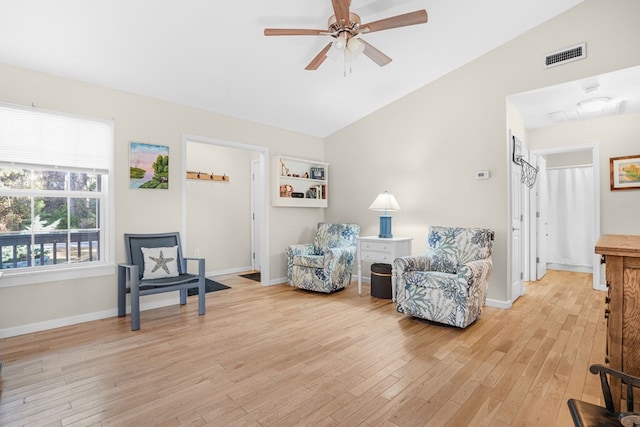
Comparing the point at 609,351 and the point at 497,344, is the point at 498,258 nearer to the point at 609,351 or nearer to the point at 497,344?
the point at 497,344

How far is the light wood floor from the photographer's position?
6.16 ft

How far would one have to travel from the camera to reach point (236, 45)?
3189mm

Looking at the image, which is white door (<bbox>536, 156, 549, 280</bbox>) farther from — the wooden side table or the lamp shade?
the lamp shade

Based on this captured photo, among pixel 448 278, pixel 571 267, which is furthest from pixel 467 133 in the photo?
pixel 571 267

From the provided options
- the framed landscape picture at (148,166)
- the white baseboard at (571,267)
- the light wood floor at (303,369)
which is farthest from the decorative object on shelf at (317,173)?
the white baseboard at (571,267)

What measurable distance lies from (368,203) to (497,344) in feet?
9.21

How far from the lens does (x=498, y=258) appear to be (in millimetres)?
3889

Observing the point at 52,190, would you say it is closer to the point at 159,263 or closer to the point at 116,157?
the point at 116,157

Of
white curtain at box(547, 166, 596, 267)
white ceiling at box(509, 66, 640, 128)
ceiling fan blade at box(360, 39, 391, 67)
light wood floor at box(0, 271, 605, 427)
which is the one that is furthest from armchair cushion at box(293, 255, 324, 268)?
white curtain at box(547, 166, 596, 267)

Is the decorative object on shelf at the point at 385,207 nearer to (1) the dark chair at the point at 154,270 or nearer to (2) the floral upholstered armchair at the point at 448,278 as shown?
(2) the floral upholstered armchair at the point at 448,278

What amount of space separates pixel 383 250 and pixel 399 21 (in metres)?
2.76

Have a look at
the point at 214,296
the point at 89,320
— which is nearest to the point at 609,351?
the point at 214,296

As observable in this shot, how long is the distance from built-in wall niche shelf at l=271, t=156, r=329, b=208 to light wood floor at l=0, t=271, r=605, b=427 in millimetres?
1936

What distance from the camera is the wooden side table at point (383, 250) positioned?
4.25 m
